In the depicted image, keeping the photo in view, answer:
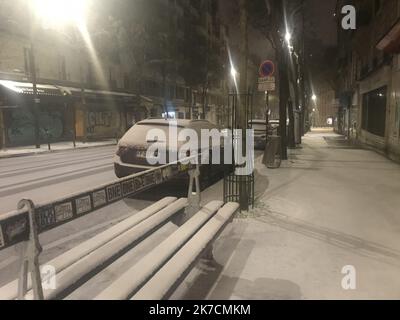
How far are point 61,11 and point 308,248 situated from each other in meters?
26.1

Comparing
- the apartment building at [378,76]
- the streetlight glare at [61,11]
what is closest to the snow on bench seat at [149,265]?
the apartment building at [378,76]

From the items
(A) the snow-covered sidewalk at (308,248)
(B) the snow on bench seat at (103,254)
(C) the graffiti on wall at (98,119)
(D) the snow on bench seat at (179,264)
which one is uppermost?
(C) the graffiti on wall at (98,119)

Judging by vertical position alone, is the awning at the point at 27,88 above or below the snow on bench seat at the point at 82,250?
above

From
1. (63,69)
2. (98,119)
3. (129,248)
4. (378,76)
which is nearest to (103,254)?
(129,248)

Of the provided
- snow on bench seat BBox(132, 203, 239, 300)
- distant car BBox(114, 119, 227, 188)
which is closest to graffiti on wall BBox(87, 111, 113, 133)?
distant car BBox(114, 119, 227, 188)

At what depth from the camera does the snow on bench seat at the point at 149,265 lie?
280 cm

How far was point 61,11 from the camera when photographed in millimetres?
26016

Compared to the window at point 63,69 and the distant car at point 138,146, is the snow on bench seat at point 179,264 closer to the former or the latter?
the distant car at point 138,146

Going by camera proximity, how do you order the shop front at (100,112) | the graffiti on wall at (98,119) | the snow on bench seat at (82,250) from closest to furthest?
the snow on bench seat at (82,250) < the shop front at (100,112) < the graffiti on wall at (98,119)

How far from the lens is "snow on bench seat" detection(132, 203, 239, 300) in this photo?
9.61 feet

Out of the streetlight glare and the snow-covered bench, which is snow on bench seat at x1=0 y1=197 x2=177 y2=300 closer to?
the snow-covered bench

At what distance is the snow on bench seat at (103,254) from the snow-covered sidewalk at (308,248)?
739mm

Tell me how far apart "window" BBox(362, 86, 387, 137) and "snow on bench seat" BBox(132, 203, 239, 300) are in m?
16.0
